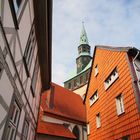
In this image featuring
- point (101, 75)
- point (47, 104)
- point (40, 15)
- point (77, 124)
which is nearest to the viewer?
point (40, 15)

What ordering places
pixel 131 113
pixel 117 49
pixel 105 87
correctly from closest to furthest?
pixel 131 113 → pixel 117 49 → pixel 105 87

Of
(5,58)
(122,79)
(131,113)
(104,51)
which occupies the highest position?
(104,51)

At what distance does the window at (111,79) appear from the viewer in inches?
446

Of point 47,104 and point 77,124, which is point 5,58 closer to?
point 47,104

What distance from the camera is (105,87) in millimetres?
12805

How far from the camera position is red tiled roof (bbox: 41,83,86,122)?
65.9 feet

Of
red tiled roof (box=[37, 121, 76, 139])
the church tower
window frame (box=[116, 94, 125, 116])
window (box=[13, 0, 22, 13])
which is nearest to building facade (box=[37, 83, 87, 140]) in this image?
red tiled roof (box=[37, 121, 76, 139])

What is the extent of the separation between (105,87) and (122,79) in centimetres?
283

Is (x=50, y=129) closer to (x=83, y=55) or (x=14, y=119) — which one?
(x=14, y=119)

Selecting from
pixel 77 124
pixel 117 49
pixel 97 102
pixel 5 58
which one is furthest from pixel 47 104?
pixel 5 58

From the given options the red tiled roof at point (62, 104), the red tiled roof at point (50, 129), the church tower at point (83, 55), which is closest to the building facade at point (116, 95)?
the red tiled roof at point (50, 129)

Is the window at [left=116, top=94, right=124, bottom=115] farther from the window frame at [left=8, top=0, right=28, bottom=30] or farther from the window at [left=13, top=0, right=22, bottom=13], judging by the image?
the window at [left=13, top=0, right=22, bottom=13]

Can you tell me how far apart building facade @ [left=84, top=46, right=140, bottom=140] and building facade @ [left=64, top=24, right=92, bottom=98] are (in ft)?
78.3

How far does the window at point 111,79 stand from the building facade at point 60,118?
6.85 meters
